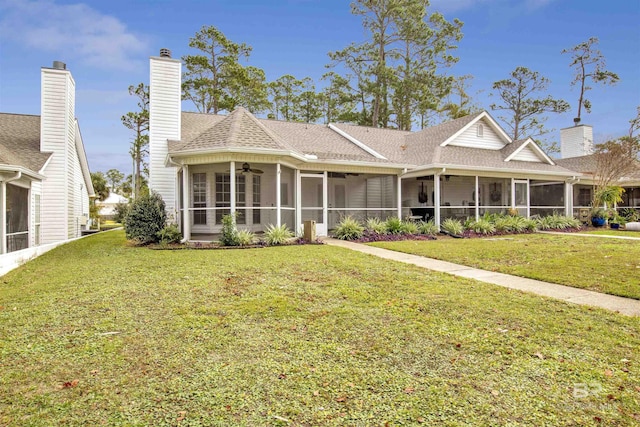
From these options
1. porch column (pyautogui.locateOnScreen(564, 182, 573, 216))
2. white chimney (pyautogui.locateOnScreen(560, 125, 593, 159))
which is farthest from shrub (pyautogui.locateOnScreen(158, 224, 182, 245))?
white chimney (pyautogui.locateOnScreen(560, 125, 593, 159))

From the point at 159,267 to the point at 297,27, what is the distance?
19206 mm

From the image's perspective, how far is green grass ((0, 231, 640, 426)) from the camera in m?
2.46

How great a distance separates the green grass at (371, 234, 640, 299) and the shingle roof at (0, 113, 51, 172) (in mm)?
12711

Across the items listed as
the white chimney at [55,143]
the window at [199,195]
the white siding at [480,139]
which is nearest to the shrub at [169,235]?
the window at [199,195]

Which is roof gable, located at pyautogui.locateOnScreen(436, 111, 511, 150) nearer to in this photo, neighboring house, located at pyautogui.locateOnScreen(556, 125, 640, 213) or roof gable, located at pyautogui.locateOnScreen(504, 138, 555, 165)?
roof gable, located at pyautogui.locateOnScreen(504, 138, 555, 165)

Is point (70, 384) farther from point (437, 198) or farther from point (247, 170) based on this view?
point (437, 198)

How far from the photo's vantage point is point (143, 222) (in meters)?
12.5

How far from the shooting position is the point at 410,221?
16656 millimetres

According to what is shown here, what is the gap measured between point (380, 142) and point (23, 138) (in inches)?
635

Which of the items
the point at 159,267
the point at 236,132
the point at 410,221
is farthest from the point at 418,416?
the point at 410,221

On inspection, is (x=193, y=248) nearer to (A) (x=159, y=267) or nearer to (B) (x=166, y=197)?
(A) (x=159, y=267)

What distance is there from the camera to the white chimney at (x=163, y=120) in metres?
15.5

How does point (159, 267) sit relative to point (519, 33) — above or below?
below

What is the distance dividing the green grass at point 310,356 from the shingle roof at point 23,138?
31.4ft
